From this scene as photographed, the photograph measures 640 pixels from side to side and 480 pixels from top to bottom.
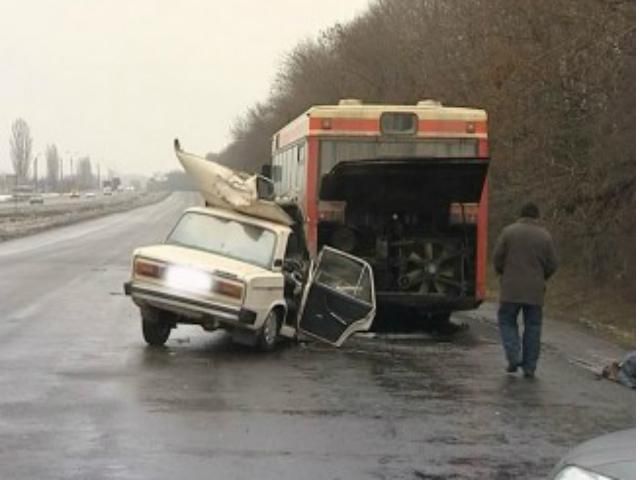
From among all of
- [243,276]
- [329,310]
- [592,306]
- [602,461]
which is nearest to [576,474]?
[602,461]

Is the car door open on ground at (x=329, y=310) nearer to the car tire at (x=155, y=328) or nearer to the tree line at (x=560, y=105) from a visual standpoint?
the car tire at (x=155, y=328)

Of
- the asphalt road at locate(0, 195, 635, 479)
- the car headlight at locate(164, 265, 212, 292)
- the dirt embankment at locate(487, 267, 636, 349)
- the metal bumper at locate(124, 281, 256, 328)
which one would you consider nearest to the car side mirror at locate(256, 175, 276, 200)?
the car headlight at locate(164, 265, 212, 292)

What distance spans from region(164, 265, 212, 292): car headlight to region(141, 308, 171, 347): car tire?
643 millimetres

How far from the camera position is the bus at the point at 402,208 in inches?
586

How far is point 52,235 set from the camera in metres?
48.3

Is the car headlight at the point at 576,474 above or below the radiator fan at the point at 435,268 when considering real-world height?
A: above

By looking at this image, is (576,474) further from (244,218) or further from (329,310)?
(244,218)

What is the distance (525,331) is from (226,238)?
4029mm

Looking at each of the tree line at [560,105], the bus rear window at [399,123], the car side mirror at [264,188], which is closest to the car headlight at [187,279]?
the car side mirror at [264,188]

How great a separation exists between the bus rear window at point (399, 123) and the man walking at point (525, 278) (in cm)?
435

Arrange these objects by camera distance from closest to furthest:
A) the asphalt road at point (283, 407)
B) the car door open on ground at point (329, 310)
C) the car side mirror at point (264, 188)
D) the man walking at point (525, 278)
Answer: the asphalt road at point (283, 407)
the man walking at point (525, 278)
the car door open on ground at point (329, 310)
the car side mirror at point (264, 188)

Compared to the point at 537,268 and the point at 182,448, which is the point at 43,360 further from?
the point at 537,268

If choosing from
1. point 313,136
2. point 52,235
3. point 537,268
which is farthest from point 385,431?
point 52,235

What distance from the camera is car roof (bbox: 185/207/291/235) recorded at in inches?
515
